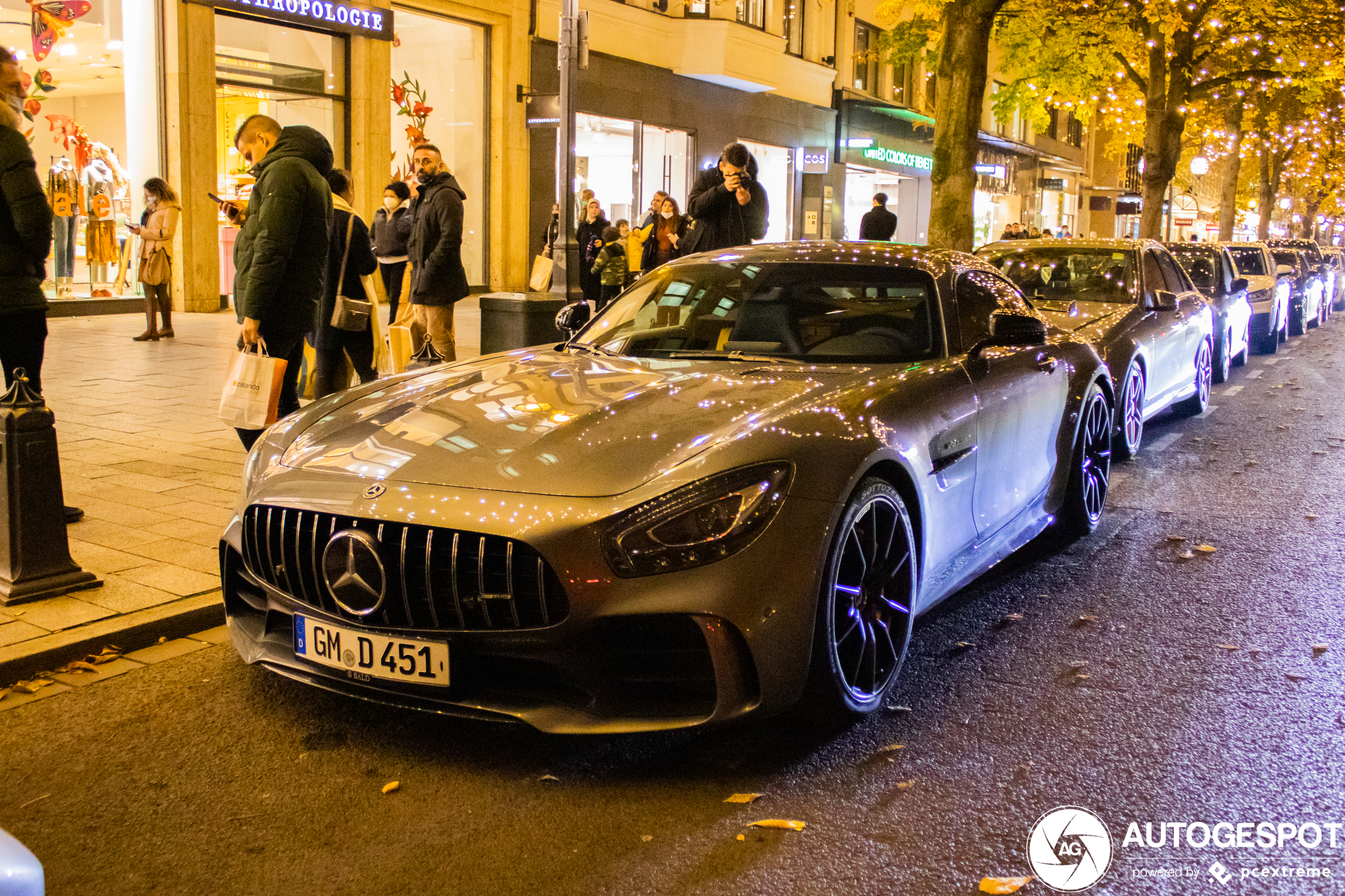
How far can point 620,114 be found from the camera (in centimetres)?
2403

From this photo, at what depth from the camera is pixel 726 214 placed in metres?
10.1

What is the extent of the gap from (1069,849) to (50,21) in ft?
55.3

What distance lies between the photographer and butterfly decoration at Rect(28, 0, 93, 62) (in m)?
15.7

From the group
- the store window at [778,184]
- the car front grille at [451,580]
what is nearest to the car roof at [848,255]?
the car front grille at [451,580]

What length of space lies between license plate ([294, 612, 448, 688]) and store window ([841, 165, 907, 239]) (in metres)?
30.1

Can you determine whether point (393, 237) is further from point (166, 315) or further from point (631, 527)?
point (631, 527)

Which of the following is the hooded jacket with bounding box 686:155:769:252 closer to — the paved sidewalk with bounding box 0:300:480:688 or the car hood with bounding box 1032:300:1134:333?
the car hood with bounding box 1032:300:1134:333

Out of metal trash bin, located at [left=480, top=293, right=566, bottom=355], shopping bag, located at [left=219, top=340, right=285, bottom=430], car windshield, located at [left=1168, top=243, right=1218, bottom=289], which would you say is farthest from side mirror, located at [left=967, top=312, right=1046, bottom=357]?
car windshield, located at [left=1168, top=243, right=1218, bottom=289]

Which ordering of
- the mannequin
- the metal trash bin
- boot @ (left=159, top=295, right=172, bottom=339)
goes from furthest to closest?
the mannequin
boot @ (left=159, top=295, right=172, bottom=339)
the metal trash bin

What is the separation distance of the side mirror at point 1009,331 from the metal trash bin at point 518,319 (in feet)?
19.3

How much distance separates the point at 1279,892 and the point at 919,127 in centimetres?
3493

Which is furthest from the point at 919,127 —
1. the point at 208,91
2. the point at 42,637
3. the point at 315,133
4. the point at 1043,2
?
the point at 42,637

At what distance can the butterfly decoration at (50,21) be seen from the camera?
15695 mm

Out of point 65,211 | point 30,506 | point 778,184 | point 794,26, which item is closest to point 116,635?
point 30,506
